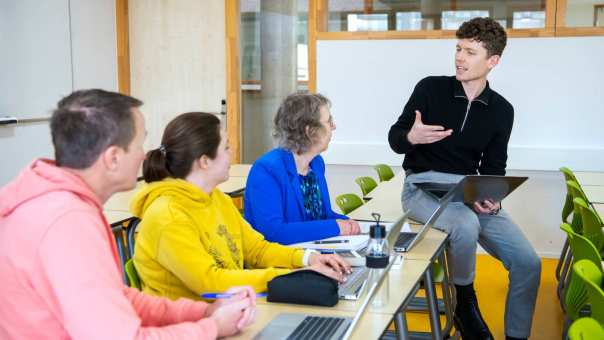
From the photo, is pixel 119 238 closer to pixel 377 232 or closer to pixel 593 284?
pixel 377 232

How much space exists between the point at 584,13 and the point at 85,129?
17.1ft

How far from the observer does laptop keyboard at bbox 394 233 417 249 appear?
2.73m

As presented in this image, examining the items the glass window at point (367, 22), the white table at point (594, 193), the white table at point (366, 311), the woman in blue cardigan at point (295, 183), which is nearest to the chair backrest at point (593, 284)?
the white table at point (366, 311)

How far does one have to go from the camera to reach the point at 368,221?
3307 millimetres

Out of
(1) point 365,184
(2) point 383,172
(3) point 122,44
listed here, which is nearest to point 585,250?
(1) point 365,184

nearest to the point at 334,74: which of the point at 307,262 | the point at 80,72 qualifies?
the point at 80,72

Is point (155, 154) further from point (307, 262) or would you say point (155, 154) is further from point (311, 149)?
point (311, 149)

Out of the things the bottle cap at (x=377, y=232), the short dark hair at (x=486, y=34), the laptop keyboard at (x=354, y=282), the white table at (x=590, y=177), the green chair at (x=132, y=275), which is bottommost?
the white table at (x=590, y=177)

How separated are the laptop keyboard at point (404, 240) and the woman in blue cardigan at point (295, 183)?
199mm

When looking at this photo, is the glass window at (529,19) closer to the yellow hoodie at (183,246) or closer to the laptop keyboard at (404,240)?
the laptop keyboard at (404,240)

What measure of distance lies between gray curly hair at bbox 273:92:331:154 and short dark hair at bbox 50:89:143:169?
5.24ft

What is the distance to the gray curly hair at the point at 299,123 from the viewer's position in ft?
9.98

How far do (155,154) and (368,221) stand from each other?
1.36 metres

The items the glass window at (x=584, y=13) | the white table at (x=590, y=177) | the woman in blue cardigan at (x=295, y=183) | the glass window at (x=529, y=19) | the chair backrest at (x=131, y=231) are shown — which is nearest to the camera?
the woman in blue cardigan at (x=295, y=183)
